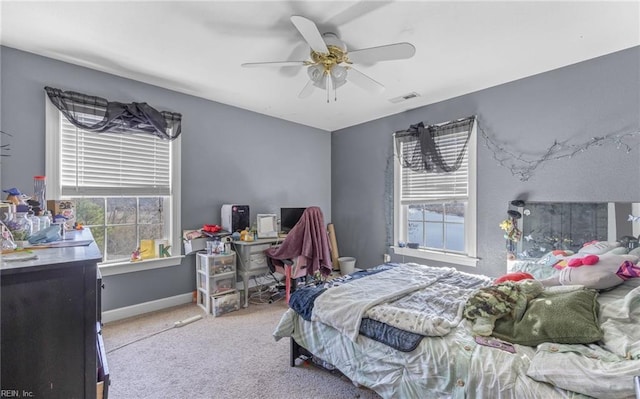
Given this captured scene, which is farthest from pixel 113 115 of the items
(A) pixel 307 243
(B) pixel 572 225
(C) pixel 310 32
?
(B) pixel 572 225

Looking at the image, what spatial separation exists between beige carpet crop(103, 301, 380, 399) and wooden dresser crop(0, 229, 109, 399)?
3.38 ft

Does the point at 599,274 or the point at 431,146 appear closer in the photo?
the point at 599,274

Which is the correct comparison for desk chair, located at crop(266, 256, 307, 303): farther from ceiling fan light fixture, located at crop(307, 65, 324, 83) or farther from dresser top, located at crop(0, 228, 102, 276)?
dresser top, located at crop(0, 228, 102, 276)

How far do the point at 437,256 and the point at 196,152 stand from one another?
10.8 feet

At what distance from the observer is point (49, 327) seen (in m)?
0.93

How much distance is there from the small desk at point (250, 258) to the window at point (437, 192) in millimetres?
1876

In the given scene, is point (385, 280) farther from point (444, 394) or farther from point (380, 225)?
point (380, 225)

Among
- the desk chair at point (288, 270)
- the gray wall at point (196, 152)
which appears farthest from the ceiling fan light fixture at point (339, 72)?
the desk chair at point (288, 270)

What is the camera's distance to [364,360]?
63.5 inches

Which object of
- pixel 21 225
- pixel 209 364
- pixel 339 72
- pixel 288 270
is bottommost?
pixel 209 364

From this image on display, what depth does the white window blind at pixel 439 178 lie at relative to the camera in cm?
337

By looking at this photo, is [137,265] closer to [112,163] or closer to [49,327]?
[112,163]

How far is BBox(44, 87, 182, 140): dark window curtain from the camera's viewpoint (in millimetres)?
2495

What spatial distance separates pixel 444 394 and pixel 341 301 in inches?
29.0
